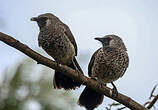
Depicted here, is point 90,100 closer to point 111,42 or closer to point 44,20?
point 111,42

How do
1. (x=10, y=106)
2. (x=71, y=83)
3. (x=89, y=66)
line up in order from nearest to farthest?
(x=10, y=106)
(x=71, y=83)
(x=89, y=66)

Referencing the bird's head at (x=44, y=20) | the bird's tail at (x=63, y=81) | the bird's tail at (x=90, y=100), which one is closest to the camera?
the bird's tail at (x=90, y=100)

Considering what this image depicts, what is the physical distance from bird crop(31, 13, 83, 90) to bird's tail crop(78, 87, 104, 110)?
0.15 m

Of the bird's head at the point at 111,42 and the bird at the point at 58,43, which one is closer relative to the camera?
the bird at the point at 58,43

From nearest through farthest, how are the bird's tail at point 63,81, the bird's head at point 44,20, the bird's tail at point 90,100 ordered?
1. the bird's tail at point 90,100
2. the bird's tail at point 63,81
3. the bird's head at point 44,20

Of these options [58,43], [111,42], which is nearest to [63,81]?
[58,43]

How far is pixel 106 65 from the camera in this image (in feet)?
14.8

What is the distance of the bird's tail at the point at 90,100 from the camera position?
426cm

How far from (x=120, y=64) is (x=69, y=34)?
78 centimetres

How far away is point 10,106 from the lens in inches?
137

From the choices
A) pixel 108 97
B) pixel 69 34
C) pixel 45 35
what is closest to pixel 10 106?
pixel 108 97

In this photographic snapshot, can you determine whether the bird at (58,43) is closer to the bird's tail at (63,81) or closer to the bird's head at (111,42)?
the bird's tail at (63,81)

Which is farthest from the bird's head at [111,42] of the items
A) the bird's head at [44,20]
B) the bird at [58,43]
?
the bird's head at [44,20]

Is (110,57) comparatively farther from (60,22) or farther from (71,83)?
(60,22)
